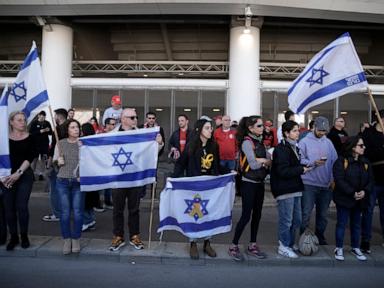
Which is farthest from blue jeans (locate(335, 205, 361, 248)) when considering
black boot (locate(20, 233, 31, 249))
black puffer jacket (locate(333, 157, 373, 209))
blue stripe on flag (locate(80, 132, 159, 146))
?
black boot (locate(20, 233, 31, 249))

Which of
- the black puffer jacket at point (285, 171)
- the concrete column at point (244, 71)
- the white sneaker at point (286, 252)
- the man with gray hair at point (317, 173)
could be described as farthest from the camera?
the concrete column at point (244, 71)

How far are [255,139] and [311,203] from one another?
4.65 feet

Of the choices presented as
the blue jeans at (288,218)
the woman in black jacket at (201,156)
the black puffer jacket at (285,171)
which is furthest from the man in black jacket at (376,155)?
the woman in black jacket at (201,156)

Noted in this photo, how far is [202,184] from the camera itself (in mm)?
6660

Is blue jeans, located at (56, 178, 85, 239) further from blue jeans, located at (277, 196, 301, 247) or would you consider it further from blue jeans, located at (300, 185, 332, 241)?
blue jeans, located at (300, 185, 332, 241)

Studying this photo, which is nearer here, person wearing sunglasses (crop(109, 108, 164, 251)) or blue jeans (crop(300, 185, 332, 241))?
person wearing sunglasses (crop(109, 108, 164, 251))

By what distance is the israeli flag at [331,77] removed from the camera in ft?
22.8

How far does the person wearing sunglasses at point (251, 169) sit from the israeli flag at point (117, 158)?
1363 mm

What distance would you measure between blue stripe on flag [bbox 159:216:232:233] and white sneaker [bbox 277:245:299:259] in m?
0.86

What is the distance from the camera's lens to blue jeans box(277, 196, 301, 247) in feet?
21.4

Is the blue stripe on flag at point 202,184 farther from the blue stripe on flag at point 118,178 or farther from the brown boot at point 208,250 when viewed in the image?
the brown boot at point 208,250

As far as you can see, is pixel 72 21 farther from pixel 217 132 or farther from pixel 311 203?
pixel 311 203

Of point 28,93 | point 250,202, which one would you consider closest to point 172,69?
point 28,93

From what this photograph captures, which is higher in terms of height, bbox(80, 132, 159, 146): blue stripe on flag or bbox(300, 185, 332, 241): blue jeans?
bbox(80, 132, 159, 146): blue stripe on flag
